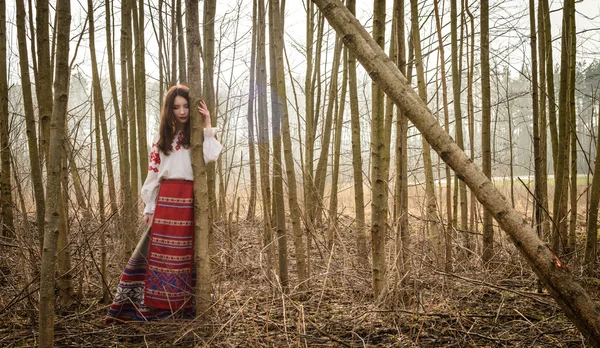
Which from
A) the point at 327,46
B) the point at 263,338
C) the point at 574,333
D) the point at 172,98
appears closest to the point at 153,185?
the point at 172,98

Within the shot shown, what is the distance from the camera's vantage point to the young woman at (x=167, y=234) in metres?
2.69

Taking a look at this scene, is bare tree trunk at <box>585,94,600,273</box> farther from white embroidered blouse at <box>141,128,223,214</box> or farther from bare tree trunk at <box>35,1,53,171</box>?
bare tree trunk at <box>35,1,53,171</box>

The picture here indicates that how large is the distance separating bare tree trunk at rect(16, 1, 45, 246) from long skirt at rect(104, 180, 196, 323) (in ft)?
2.01

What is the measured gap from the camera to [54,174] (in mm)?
1687

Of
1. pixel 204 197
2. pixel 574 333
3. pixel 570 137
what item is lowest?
pixel 574 333

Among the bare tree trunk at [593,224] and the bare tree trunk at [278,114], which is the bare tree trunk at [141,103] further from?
the bare tree trunk at [593,224]

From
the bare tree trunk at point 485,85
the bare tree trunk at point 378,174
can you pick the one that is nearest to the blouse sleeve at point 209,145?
the bare tree trunk at point 378,174

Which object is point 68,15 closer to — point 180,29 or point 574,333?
point 180,29

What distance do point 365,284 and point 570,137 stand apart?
2.55 m

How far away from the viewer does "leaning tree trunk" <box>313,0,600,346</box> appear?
4.22ft

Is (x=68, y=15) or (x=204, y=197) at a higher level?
(x=68, y=15)

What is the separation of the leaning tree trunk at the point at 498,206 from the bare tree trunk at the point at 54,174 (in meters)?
1.17

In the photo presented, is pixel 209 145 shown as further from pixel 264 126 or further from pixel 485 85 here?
pixel 485 85

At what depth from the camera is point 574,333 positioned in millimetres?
2148
